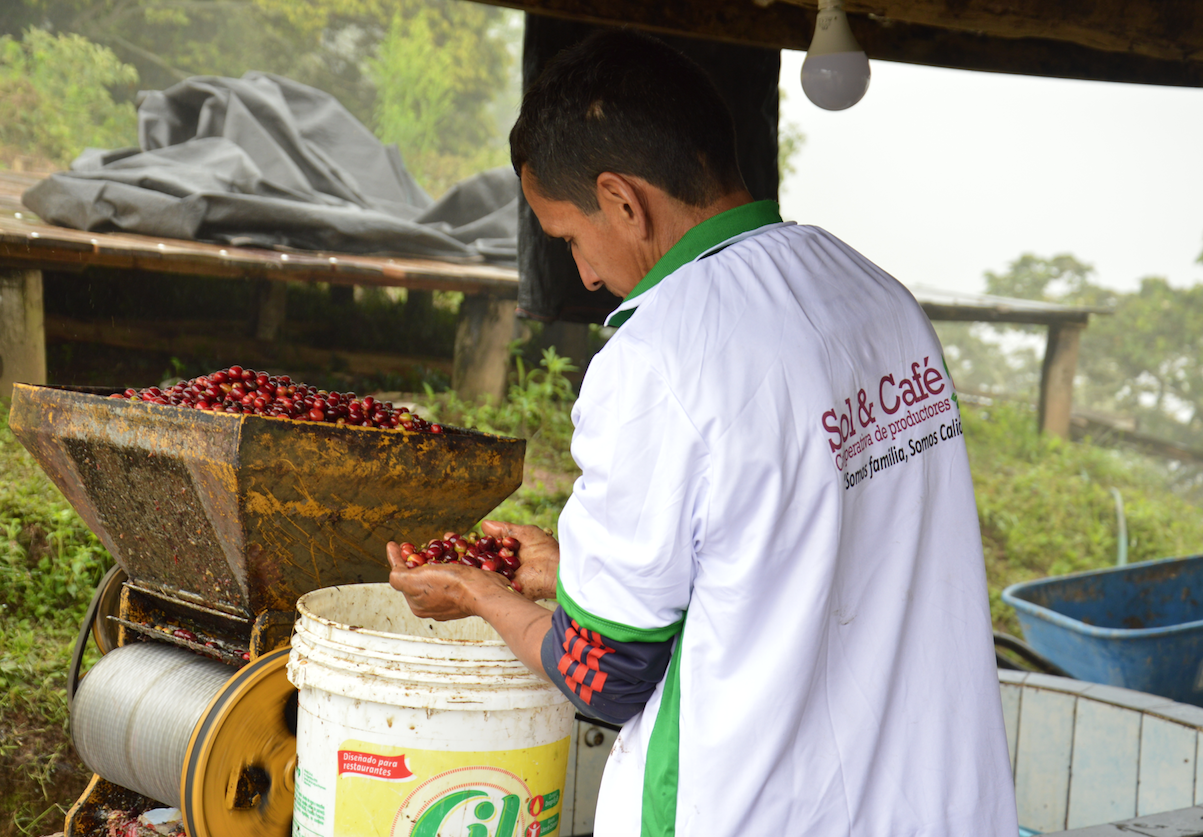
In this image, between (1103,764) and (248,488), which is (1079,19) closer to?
(1103,764)

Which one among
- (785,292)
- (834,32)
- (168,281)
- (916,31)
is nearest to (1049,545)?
(916,31)

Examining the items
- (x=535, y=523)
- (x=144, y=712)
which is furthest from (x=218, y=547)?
(x=535, y=523)

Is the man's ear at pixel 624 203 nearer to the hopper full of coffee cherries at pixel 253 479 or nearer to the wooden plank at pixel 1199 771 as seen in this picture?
the hopper full of coffee cherries at pixel 253 479

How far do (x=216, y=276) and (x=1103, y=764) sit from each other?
5.63m

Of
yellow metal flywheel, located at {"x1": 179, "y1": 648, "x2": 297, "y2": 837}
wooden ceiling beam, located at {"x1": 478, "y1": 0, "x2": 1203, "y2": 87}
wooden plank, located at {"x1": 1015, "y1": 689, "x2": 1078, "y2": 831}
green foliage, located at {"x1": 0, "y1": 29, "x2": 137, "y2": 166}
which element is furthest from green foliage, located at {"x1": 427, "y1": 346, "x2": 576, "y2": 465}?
yellow metal flywheel, located at {"x1": 179, "y1": 648, "x2": 297, "y2": 837}

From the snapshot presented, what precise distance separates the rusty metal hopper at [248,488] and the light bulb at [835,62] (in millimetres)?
1413

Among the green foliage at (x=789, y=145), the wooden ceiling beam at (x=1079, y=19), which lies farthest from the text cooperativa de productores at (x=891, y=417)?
the green foliage at (x=789, y=145)

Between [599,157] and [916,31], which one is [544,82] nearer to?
[599,157]

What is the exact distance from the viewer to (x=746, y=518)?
3.94 ft

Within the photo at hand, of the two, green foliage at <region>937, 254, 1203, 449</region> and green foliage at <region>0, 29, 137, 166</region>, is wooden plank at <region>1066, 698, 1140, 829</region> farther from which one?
green foliage at <region>937, 254, 1203, 449</region>

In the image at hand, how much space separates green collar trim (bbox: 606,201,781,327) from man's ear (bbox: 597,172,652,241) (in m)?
0.06

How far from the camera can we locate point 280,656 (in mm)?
2119

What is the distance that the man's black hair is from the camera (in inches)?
54.3

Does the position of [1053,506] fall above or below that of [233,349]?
below
